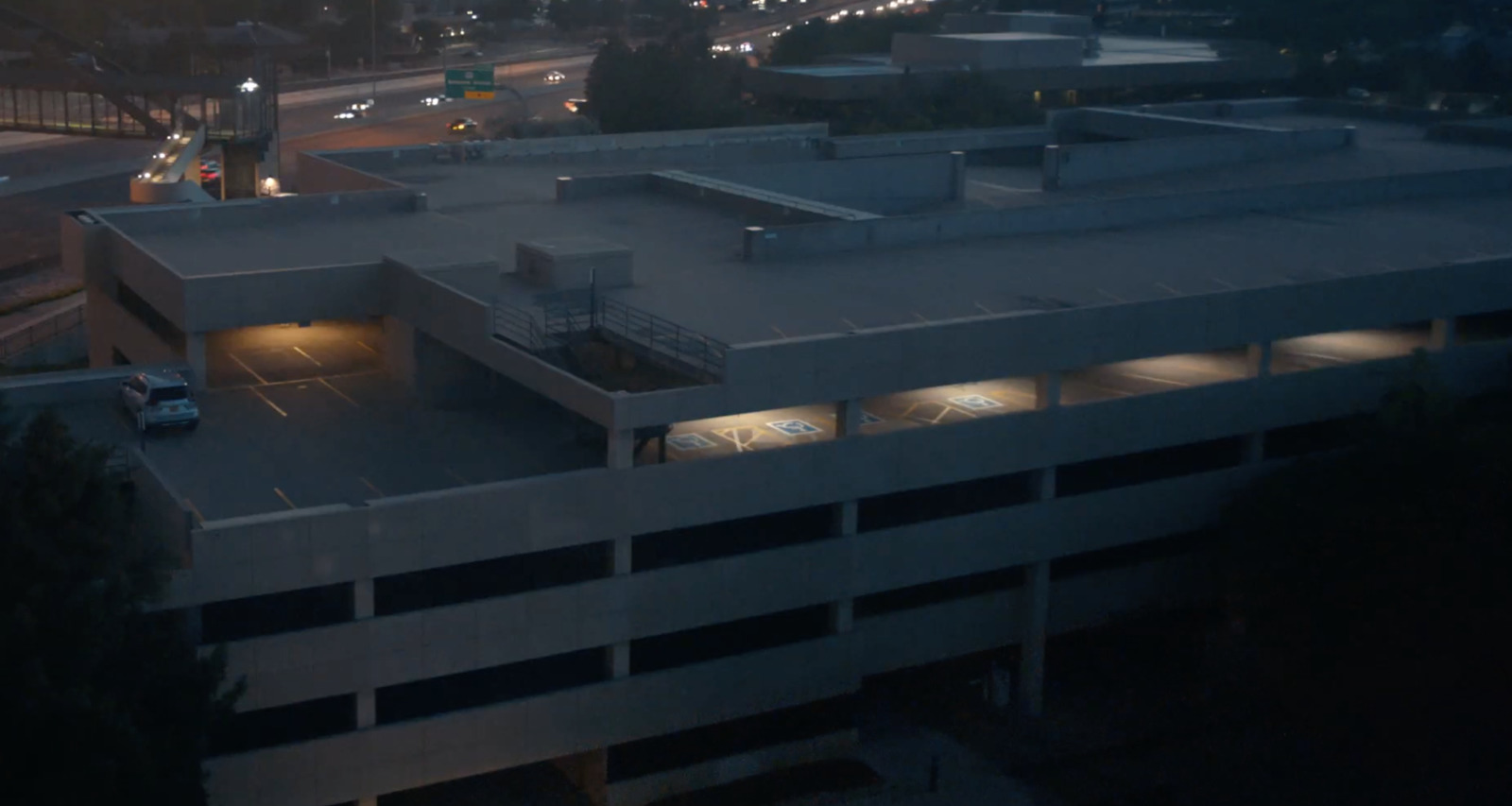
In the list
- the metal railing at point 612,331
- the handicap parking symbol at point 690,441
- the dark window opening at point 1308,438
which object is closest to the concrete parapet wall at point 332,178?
the metal railing at point 612,331

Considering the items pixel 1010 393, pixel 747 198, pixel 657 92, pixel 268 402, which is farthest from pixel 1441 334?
pixel 657 92

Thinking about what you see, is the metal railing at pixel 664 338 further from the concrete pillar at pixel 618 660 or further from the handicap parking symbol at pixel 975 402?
the handicap parking symbol at pixel 975 402

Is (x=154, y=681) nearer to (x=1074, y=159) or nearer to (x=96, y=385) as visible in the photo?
(x=96, y=385)

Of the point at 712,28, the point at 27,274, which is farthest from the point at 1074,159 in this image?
the point at 712,28

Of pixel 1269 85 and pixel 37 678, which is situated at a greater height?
pixel 1269 85

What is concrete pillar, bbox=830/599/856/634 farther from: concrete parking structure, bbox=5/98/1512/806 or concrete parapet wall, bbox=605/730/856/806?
concrete parapet wall, bbox=605/730/856/806
